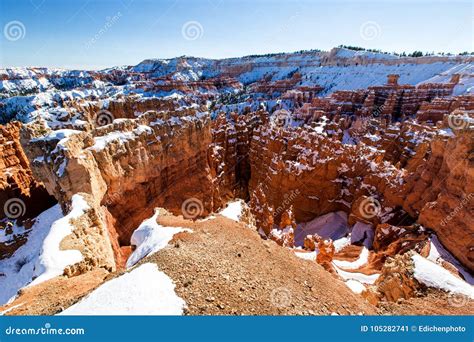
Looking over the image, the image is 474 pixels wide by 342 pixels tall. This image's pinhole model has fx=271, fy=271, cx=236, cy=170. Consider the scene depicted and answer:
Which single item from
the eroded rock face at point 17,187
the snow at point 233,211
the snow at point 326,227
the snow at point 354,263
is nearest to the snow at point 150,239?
the snow at point 233,211

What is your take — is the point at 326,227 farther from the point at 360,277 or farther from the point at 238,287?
the point at 238,287

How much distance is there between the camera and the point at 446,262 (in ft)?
50.8

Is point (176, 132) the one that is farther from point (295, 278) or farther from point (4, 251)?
point (295, 278)

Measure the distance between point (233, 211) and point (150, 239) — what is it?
198 inches

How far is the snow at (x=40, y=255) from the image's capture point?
30.9 ft

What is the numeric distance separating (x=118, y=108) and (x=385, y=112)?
1977 inches

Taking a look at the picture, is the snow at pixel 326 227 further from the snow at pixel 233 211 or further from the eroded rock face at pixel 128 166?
the snow at pixel 233 211

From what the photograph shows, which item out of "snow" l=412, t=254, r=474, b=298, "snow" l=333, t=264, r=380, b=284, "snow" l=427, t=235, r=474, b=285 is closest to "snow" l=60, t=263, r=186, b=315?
"snow" l=412, t=254, r=474, b=298

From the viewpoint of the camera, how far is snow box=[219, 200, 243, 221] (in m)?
13.7

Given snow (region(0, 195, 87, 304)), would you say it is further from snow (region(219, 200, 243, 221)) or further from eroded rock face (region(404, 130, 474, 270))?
eroded rock face (region(404, 130, 474, 270))

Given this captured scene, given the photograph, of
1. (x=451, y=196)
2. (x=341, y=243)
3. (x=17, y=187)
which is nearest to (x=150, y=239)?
(x=341, y=243)

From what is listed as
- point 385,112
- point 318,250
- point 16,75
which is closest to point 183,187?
point 318,250

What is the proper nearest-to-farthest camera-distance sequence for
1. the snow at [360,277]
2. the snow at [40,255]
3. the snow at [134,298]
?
1. the snow at [134,298]
2. the snow at [40,255]
3. the snow at [360,277]

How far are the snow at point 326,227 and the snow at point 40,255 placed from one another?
1992 centimetres
